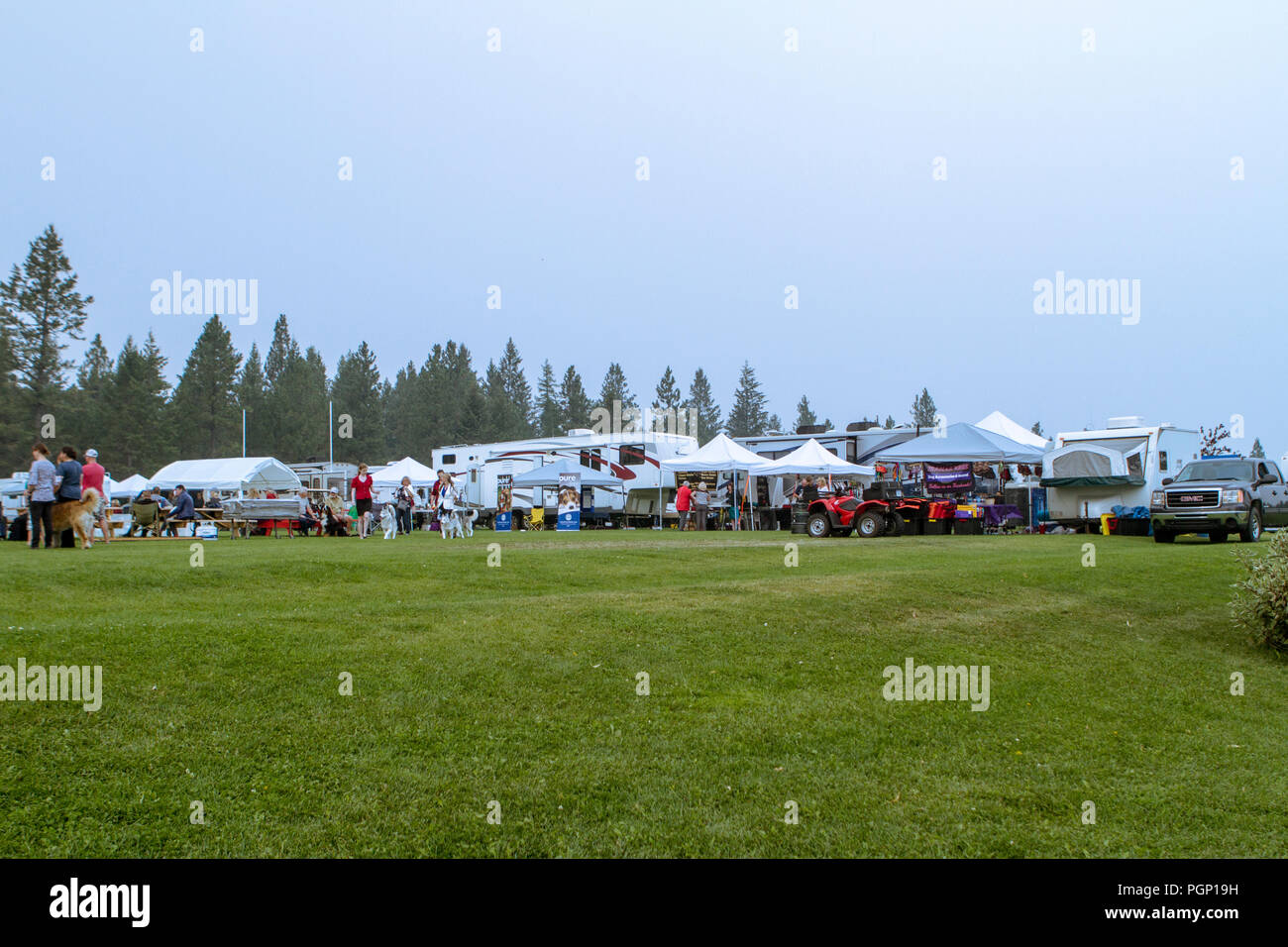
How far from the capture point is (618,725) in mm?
6660

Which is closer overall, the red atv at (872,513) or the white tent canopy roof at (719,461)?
the red atv at (872,513)

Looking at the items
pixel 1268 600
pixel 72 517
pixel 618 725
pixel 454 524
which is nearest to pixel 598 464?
pixel 454 524

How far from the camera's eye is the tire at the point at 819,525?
2336 centimetres

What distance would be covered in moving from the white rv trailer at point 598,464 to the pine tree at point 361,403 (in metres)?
44.7

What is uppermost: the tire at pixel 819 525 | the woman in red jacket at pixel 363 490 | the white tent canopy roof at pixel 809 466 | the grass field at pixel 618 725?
the white tent canopy roof at pixel 809 466

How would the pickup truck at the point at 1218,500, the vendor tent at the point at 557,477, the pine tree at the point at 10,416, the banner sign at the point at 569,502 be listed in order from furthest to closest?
the pine tree at the point at 10,416 < the vendor tent at the point at 557,477 < the banner sign at the point at 569,502 < the pickup truck at the point at 1218,500

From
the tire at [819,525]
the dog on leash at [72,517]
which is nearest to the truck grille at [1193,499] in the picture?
the tire at [819,525]

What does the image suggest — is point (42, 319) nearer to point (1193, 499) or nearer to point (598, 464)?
point (598, 464)

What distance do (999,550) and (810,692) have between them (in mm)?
11268

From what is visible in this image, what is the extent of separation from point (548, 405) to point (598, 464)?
66.5 meters

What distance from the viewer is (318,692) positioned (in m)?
6.75

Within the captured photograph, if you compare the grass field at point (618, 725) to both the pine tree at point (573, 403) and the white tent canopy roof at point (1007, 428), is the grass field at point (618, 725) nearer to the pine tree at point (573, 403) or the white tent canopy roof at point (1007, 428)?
the white tent canopy roof at point (1007, 428)

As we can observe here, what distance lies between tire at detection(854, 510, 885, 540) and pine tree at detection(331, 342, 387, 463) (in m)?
62.4

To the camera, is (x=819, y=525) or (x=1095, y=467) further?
(x=1095, y=467)
